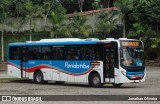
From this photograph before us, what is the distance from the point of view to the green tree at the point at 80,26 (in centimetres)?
6000

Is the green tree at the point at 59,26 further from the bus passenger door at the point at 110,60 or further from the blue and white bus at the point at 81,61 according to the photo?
the bus passenger door at the point at 110,60

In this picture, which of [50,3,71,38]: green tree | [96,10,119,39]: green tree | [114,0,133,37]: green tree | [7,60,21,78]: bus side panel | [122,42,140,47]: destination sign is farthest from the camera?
[50,3,71,38]: green tree

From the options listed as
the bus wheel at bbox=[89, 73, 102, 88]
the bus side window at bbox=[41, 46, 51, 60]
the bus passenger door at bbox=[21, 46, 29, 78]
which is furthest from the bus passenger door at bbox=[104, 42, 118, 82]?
the bus passenger door at bbox=[21, 46, 29, 78]

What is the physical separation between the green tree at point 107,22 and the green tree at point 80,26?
4.88 ft

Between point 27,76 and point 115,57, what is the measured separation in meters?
9.04

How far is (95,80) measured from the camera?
2886 cm

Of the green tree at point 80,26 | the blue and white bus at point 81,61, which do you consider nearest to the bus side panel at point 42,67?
the blue and white bus at point 81,61

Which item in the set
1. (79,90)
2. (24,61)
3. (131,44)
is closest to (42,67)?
(24,61)

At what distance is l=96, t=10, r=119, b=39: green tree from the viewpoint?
59938mm

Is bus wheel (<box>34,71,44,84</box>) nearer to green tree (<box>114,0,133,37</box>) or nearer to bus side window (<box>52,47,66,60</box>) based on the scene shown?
bus side window (<box>52,47,66,60</box>)

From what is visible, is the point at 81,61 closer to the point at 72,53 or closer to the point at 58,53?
the point at 72,53

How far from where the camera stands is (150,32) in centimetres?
5753

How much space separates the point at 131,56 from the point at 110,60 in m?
1.30

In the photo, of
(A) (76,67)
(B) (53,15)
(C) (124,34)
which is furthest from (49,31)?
(A) (76,67)
